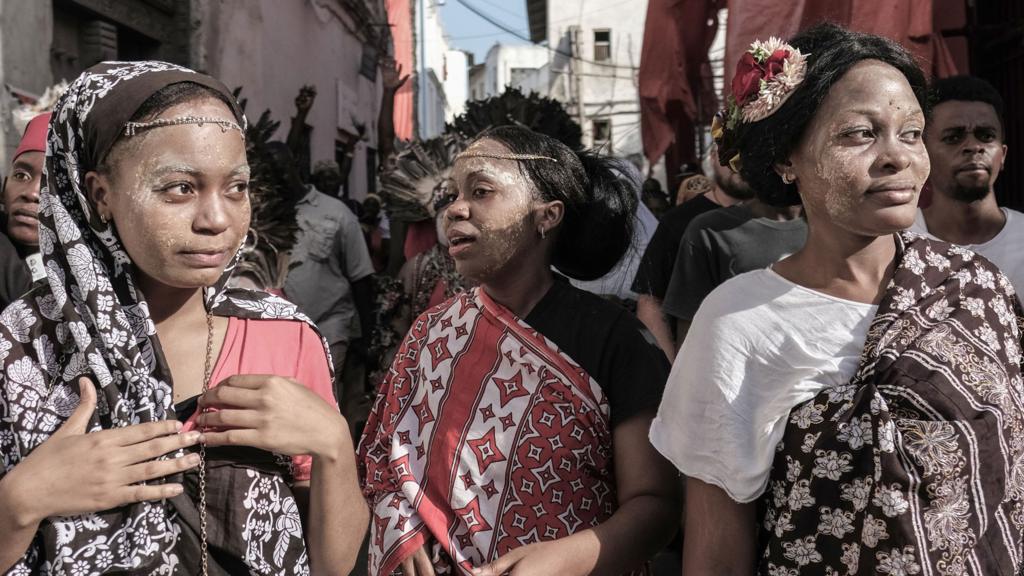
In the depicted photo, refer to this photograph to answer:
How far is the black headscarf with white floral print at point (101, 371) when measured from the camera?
1.84 meters

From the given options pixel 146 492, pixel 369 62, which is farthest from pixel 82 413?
pixel 369 62

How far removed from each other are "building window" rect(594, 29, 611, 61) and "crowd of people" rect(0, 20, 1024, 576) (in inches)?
1303

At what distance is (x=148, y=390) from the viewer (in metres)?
1.90

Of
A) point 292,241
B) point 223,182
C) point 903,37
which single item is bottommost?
point 292,241

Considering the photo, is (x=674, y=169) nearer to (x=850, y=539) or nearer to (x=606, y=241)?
(x=606, y=241)

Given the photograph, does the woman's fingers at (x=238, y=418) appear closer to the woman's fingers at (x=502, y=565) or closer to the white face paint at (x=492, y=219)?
the woman's fingers at (x=502, y=565)

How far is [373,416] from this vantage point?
9.46 feet

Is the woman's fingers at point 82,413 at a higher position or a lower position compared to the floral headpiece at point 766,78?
lower

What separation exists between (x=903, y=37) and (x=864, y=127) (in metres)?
2.19

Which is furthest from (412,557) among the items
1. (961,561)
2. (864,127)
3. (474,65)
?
(474,65)

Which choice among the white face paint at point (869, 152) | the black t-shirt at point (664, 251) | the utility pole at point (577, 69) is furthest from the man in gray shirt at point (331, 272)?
the utility pole at point (577, 69)

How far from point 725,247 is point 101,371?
239 centimetres

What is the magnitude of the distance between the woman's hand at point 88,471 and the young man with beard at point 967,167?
267 centimetres

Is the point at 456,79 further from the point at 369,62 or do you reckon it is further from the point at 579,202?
the point at 579,202
